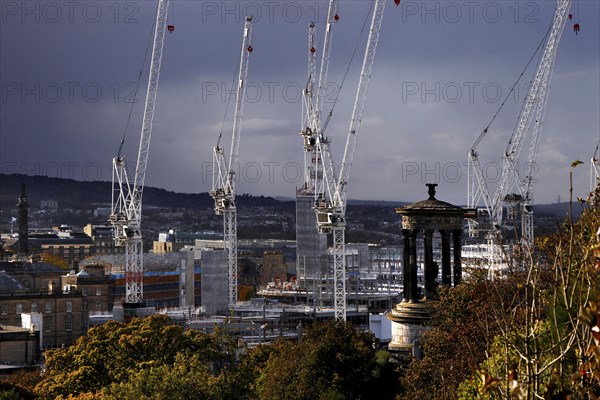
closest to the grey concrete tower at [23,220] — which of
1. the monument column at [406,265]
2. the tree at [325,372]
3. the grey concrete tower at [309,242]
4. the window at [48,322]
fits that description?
the grey concrete tower at [309,242]

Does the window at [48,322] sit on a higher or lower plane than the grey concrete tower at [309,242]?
lower

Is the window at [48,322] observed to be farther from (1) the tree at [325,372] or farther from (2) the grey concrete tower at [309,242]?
(1) the tree at [325,372]

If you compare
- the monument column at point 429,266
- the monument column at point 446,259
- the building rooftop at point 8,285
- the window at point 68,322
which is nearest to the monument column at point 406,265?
the monument column at point 429,266

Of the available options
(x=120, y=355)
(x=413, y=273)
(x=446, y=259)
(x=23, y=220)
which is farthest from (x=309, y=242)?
(x=413, y=273)

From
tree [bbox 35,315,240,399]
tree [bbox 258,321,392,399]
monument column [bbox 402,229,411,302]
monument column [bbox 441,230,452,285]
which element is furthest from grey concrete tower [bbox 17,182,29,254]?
tree [bbox 258,321,392,399]

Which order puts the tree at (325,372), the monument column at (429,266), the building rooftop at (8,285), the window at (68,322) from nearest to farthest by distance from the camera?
the tree at (325,372) < the monument column at (429,266) < the window at (68,322) < the building rooftop at (8,285)

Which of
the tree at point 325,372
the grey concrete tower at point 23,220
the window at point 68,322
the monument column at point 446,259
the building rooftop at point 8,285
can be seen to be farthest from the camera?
the grey concrete tower at point 23,220

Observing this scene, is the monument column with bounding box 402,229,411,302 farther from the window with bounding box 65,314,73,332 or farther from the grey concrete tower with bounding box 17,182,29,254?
the grey concrete tower with bounding box 17,182,29,254

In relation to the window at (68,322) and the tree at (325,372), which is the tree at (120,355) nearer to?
the tree at (325,372)

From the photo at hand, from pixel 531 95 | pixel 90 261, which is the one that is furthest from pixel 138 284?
pixel 90 261

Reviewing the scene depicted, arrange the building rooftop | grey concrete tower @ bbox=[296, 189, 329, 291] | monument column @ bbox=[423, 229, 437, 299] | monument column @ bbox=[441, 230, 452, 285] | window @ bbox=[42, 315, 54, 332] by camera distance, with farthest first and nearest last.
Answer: grey concrete tower @ bbox=[296, 189, 329, 291], the building rooftop, window @ bbox=[42, 315, 54, 332], monument column @ bbox=[441, 230, 452, 285], monument column @ bbox=[423, 229, 437, 299]

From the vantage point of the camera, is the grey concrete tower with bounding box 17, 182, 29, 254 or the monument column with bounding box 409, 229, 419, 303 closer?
the monument column with bounding box 409, 229, 419, 303

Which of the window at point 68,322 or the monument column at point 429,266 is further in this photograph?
the window at point 68,322

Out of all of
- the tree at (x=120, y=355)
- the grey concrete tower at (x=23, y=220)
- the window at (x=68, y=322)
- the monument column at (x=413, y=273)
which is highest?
the grey concrete tower at (x=23, y=220)
